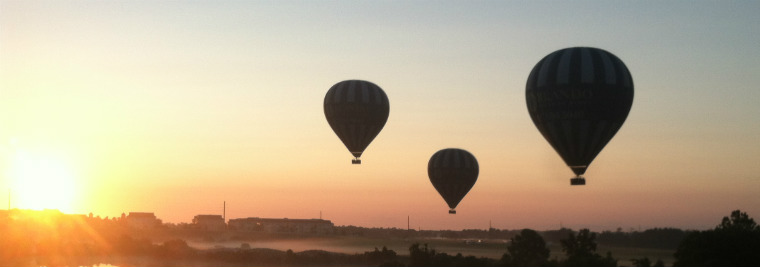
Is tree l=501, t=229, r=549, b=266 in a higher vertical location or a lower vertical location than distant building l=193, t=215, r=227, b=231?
lower

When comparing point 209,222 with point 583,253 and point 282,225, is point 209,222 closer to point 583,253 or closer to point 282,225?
point 282,225

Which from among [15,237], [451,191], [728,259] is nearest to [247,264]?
[451,191]

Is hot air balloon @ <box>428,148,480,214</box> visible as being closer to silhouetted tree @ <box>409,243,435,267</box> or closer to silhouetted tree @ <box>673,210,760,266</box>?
silhouetted tree @ <box>409,243,435,267</box>

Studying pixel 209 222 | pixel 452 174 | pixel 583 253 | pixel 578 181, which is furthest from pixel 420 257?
pixel 209 222

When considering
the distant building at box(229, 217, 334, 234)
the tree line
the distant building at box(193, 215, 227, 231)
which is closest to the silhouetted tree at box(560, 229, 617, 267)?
the tree line

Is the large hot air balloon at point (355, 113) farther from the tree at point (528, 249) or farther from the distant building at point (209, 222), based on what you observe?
the distant building at point (209, 222)

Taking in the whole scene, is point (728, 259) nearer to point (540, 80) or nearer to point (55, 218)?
point (540, 80)
